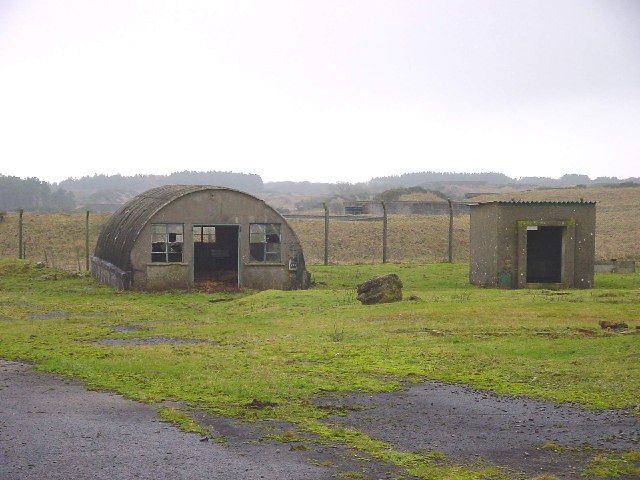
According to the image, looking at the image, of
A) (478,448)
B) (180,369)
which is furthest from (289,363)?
(478,448)

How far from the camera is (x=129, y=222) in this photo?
Result: 36.5 m

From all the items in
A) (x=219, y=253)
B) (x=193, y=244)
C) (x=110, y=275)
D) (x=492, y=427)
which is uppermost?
(x=193, y=244)

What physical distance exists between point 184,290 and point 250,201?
14.9 ft

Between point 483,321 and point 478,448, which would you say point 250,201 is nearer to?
point 483,321

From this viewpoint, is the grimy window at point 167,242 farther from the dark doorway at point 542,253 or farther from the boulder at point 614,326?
Answer: the boulder at point 614,326

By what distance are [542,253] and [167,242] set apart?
1551cm

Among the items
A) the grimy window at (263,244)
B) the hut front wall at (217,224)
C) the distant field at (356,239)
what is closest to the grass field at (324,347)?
the hut front wall at (217,224)

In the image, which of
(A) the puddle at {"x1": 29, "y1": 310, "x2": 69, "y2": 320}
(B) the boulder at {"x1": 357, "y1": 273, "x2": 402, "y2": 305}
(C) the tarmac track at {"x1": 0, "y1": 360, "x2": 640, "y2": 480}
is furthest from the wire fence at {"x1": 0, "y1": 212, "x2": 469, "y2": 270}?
(C) the tarmac track at {"x1": 0, "y1": 360, "x2": 640, "y2": 480}

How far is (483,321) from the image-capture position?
21.3 meters

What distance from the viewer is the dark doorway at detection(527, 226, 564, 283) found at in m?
35.8

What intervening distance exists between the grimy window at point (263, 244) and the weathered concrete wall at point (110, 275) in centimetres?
520

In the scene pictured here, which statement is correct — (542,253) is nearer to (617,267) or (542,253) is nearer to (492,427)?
(617,267)

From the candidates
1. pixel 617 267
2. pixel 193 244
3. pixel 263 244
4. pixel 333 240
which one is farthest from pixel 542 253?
pixel 333 240

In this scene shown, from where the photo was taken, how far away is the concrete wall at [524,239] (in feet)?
107
